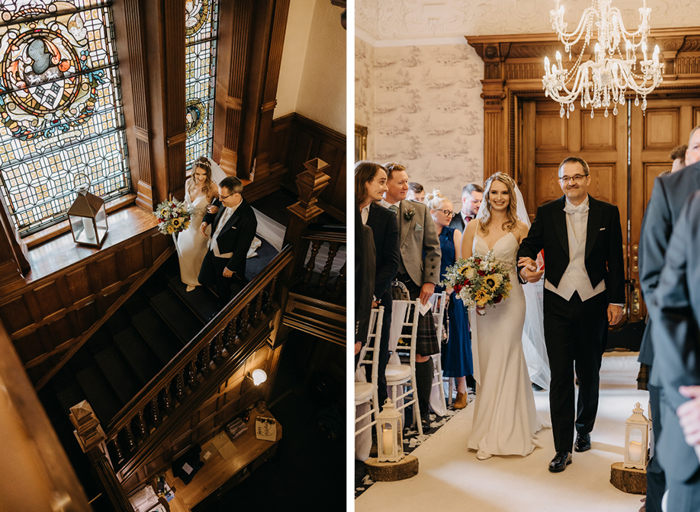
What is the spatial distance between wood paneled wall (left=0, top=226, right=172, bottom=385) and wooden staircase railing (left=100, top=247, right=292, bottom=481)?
0.90 ft

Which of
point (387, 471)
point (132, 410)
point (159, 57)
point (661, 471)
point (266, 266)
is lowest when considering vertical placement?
point (387, 471)

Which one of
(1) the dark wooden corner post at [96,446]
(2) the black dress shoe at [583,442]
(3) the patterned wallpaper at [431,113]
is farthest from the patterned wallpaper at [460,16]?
(1) the dark wooden corner post at [96,446]

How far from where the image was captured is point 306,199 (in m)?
2.35

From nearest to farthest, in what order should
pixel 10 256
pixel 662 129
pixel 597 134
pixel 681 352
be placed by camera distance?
pixel 681 352 < pixel 10 256 < pixel 662 129 < pixel 597 134

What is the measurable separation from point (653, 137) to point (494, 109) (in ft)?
3.63

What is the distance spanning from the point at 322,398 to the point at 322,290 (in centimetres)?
43

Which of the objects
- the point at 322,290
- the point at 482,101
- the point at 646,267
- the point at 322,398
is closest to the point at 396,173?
the point at 322,290

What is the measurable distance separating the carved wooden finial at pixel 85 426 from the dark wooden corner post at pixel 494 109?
3495mm

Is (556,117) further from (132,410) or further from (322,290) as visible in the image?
(132,410)

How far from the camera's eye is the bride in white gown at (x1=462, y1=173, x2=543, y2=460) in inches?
108

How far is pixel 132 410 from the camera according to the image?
202cm

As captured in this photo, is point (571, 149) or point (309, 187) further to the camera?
point (571, 149)

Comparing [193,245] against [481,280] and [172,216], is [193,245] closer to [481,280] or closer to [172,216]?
[172,216]

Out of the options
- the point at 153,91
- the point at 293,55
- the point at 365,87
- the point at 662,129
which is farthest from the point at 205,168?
the point at 662,129
